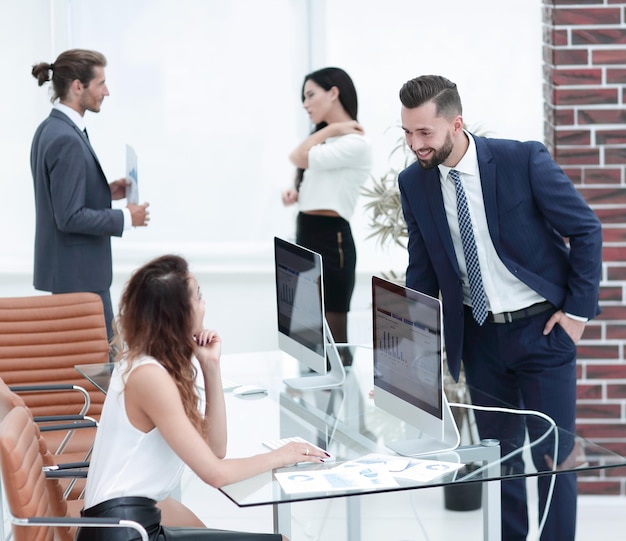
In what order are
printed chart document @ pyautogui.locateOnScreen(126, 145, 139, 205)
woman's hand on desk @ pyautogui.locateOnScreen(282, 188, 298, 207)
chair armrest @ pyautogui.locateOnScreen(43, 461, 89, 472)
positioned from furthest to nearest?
woman's hand on desk @ pyautogui.locateOnScreen(282, 188, 298, 207) < printed chart document @ pyautogui.locateOnScreen(126, 145, 139, 205) < chair armrest @ pyautogui.locateOnScreen(43, 461, 89, 472)

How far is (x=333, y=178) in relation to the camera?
472cm

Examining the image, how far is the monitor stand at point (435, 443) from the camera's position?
2.57 m

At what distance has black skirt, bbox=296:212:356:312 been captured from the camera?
470 cm

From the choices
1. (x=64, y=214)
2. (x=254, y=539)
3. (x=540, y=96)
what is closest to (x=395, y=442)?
(x=254, y=539)

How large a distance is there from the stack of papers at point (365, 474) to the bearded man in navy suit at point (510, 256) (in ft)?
1.88

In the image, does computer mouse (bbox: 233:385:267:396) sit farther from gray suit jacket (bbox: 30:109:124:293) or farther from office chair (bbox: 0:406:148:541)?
gray suit jacket (bbox: 30:109:124:293)

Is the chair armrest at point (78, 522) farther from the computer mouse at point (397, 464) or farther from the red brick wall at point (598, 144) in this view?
the red brick wall at point (598, 144)

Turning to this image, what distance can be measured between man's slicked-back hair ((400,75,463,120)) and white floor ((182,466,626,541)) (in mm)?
1574

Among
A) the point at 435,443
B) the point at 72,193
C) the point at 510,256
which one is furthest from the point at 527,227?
the point at 72,193

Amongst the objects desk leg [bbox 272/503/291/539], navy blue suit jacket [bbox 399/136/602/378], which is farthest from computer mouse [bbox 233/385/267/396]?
navy blue suit jacket [bbox 399/136/602/378]

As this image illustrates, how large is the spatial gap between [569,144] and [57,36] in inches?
114

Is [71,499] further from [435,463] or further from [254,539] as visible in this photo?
[435,463]

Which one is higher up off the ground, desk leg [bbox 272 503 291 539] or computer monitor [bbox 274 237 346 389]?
computer monitor [bbox 274 237 346 389]

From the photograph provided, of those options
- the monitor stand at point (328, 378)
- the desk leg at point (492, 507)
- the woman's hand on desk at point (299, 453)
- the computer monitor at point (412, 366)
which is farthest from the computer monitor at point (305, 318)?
the desk leg at point (492, 507)
